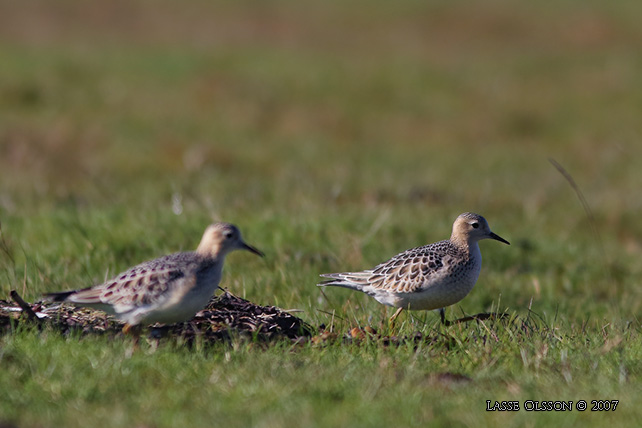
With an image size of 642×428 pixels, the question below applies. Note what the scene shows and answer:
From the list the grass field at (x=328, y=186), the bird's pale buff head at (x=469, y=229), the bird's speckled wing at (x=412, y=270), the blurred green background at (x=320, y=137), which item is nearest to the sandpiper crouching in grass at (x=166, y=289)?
the grass field at (x=328, y=186)

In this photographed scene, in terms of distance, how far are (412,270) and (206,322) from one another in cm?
171

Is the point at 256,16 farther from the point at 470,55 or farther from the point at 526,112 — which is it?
the point at 526,112

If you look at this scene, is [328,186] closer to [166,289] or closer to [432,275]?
[432,275]

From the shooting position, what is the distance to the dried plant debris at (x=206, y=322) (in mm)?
6699

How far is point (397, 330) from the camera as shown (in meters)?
7.13

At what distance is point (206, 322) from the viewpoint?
7.00m

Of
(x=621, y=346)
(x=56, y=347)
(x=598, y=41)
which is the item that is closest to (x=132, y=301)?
(x=56, y=347)

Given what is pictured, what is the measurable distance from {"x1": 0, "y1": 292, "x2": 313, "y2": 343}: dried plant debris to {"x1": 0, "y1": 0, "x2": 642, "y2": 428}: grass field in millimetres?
280

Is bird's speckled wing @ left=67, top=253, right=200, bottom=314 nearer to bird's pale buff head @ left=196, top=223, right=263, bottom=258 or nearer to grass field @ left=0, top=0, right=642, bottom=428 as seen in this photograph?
bird's pale buff head @ left=196, top=223, right=263, bottom=258

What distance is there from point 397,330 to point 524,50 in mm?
25962

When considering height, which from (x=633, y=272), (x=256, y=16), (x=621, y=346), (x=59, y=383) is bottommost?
(x=633, y=272)

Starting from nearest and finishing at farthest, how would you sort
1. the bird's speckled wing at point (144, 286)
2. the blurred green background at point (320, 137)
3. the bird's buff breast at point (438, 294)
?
the bird's speckled wing at point (144, 286), the bird's buff breast at point (438, 294), the blurred green background at point (320, 137)

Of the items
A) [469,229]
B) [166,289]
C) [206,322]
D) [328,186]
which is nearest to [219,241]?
[166,289]

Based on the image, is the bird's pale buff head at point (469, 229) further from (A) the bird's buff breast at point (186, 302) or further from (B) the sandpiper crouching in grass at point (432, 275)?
(A) the bird's buff breast at point (186, 302)
